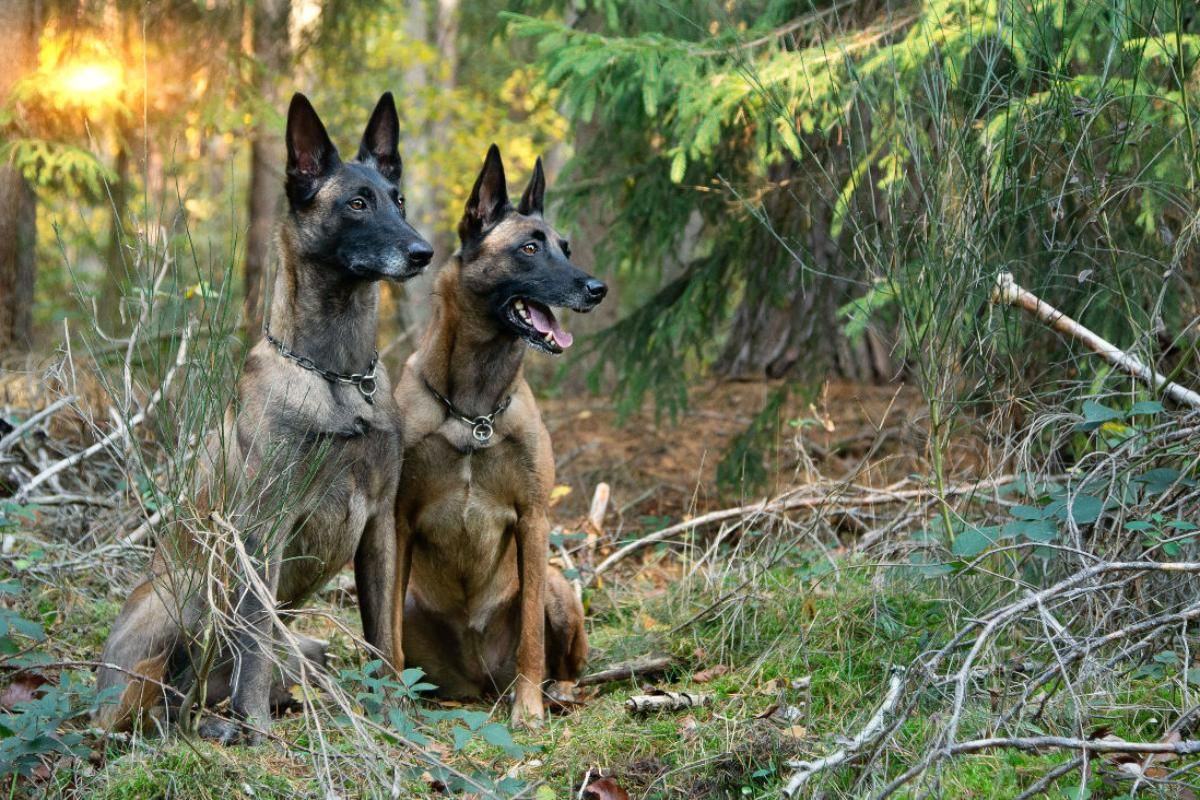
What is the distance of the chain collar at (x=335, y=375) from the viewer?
4586 millimetres

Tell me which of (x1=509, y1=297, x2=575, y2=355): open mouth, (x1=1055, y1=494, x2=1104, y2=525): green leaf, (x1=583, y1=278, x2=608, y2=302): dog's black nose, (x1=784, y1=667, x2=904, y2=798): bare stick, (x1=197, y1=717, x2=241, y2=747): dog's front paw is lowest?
(x1=197, y1=717, x2=241, y2=747): dog's front paw

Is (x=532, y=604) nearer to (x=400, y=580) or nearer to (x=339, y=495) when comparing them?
(x=400, y=580)

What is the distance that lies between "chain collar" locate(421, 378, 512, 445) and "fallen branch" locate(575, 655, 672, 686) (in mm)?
1160

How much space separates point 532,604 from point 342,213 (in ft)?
5.88

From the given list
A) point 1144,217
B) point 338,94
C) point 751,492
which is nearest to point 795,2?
point 1144,217

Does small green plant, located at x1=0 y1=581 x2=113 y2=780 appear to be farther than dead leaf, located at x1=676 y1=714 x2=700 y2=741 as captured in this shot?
No

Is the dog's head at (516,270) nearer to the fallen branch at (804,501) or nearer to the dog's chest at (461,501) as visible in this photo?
the dog's chest at (461,501)

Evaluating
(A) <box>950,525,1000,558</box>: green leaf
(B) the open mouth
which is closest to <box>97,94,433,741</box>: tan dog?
(B) the open mouth

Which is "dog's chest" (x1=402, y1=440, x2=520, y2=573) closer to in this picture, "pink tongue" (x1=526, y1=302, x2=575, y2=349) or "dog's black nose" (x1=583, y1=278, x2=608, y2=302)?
"pink tongue" (x1=526, y1=302, x2=575, y2=349)

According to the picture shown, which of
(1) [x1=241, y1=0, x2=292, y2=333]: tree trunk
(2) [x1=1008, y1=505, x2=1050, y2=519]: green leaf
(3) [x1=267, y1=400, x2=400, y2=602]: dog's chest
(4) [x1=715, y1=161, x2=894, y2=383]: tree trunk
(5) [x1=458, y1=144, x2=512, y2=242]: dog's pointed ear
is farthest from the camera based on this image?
(1) [x1=241, y1=0, x2=292, y2=333]: tree trunk

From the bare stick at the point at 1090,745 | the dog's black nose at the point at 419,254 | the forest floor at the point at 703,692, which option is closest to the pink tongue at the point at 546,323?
the dog's black nose at the point at 419,254

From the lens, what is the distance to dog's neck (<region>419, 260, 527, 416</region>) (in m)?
4.97

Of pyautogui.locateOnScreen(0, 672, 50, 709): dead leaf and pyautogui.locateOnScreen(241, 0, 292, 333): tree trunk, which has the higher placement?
pyautogui.locateOnScreen(241, 0, 292, 333): tree trunk

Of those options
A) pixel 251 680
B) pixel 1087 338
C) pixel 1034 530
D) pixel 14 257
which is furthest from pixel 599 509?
pixel 14 257
